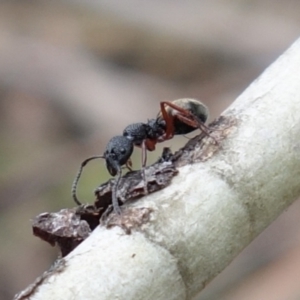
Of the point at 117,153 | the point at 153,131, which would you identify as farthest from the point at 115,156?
the point at 153,131

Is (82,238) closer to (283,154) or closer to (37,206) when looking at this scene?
(283,154)

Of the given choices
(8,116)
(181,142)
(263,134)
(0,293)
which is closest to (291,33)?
(181,142)

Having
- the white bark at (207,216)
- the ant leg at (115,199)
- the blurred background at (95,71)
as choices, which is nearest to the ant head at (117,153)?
the ant leg at (115,199)

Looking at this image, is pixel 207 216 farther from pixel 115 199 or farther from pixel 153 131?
pixel 153 131

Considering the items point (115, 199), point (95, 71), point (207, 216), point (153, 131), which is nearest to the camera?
point (207, 216)

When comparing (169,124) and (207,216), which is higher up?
(169,124)
